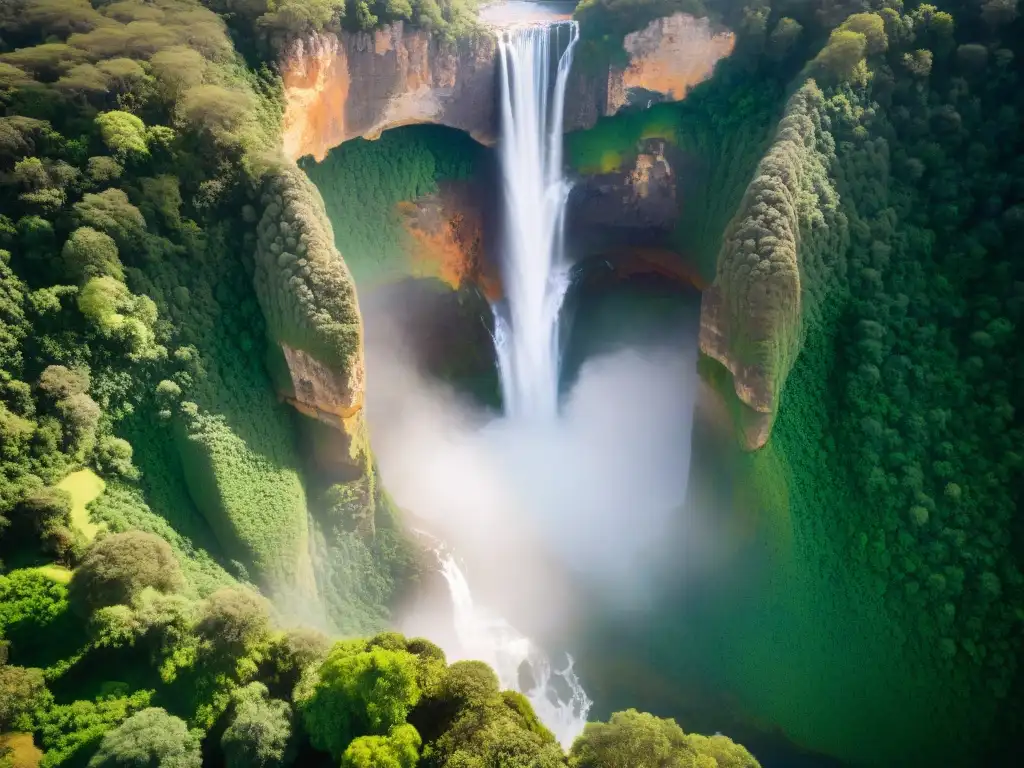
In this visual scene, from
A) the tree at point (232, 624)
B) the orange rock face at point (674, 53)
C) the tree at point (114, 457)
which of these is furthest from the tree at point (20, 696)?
the orange rock face at point (674, 53)

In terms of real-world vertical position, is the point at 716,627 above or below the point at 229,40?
below

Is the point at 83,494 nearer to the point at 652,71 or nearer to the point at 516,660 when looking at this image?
the point at 516,660

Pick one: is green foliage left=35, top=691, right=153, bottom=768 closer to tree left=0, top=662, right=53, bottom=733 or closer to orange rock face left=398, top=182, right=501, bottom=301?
tree left=0, top=662, right=53, bottom=733

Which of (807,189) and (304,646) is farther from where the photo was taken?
(807,189)

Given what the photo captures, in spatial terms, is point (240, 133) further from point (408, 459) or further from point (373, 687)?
point (373, 687)

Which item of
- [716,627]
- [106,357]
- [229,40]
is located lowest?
[716,627]

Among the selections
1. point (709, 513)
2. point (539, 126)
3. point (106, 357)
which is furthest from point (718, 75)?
point (106, 357)
